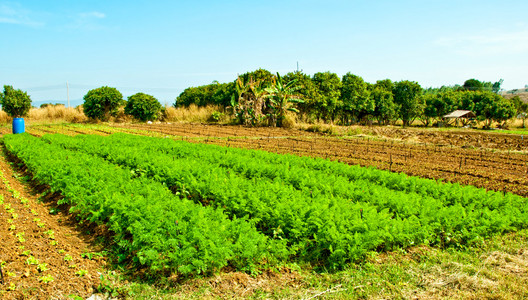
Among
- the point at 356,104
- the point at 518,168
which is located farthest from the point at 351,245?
the point at 356,104

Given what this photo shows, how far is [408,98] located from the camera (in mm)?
47875

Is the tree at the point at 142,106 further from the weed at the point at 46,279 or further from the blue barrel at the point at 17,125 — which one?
the weed at the point at 46,279

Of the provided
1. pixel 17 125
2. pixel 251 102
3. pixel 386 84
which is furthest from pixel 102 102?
pixel 386 84

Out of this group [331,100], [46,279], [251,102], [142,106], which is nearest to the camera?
[46,279]

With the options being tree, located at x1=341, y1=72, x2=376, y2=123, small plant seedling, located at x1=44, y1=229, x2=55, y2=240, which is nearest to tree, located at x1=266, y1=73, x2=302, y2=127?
tree, located at x1=341, y1=72, x2=376, y2=123

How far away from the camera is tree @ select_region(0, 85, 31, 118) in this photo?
31.4 m

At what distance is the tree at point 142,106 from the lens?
3319 cm

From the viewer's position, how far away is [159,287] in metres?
4.41

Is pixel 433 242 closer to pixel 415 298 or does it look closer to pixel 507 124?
pixel 415 298

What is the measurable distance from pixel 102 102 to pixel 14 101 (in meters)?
7.52

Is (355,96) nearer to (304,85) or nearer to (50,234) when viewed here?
(304,85)

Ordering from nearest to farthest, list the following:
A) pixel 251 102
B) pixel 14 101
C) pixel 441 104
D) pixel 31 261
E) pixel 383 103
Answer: pixel 31 261 < pixel 251 102 < pixel 14 101 < pixel 383 103 < pixel 441 104

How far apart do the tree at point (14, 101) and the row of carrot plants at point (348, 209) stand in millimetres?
29754

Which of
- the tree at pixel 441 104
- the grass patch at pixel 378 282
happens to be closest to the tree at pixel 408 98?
the tree at pixel 441 104
